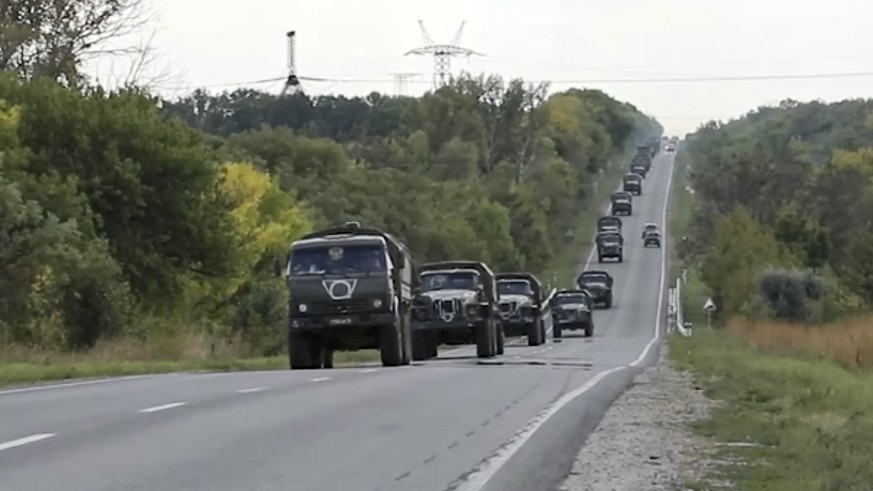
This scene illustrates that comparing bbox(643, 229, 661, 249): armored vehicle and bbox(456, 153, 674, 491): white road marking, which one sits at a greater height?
bbox(643, 229, 661, 249): armored vehicle

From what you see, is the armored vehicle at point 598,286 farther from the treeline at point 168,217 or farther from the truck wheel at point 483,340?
the truck wheel at point 483,340

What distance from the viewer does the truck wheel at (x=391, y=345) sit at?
32.7 metres

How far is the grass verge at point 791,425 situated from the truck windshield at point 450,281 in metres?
9.39

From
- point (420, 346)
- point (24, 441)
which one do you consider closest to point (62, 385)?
point (24, 441)

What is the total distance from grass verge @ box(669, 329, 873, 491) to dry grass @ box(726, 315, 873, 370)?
56 cm

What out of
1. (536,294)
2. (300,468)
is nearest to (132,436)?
(300,468)

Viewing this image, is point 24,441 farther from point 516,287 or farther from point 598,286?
point 598,286

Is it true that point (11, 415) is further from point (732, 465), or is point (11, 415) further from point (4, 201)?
point (4, 201)

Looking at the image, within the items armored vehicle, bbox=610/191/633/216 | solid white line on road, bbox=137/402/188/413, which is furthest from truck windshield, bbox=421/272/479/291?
armored vehicle, bbox=610/191/633/216

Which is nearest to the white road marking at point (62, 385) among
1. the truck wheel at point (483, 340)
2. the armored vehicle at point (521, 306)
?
the truck wheel at point (483, 340)

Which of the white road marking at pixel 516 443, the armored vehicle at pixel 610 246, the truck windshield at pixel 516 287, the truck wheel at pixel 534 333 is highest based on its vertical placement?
the armored vehicle at pixel 610 246

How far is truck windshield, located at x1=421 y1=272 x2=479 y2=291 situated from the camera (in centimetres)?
4159

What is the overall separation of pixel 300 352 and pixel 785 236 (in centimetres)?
6790

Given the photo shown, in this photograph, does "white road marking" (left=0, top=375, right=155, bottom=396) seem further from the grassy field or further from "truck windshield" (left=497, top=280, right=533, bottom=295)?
"truck windshield" (left=497, top=280, right=533, bottom=295)
